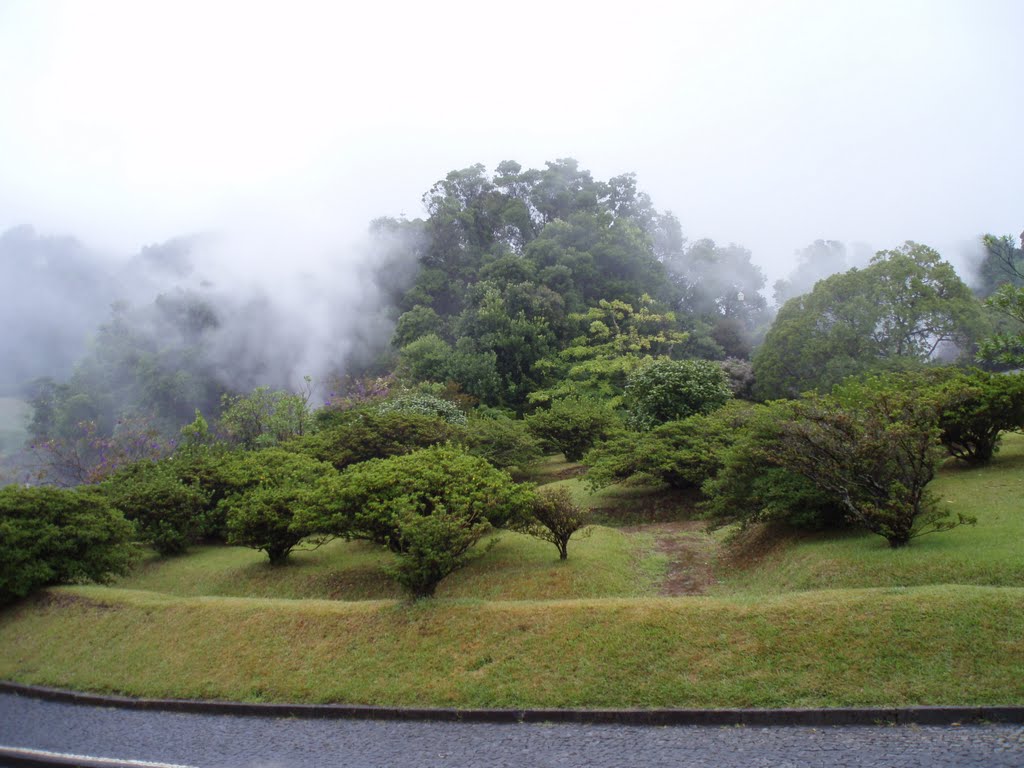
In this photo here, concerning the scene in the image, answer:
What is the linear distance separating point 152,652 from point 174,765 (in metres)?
2.81

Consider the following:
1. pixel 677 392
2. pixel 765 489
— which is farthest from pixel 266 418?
pixel 765 489

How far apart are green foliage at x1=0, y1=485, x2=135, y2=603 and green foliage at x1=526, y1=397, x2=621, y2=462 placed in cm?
1190

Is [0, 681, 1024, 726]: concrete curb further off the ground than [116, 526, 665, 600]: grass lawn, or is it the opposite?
[116, 526, 665, 600]: grass lawn

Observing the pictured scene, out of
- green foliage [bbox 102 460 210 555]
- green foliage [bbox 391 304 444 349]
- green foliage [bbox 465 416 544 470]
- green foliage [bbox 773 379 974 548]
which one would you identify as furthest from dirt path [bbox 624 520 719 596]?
green foliage [bbox 391 304 444 349]

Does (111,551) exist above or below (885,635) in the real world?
above

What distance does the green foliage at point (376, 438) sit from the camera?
16.8 metres

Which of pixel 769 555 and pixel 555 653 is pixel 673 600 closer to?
pixel 555 653

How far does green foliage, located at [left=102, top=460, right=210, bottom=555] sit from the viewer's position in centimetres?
1387

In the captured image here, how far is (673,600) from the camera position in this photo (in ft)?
25.5

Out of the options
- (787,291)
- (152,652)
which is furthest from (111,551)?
(787,291)

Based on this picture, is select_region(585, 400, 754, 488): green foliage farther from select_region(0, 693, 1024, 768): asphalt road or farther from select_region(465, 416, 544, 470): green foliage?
select_region(0, 693, 1024, 768): asphalt road

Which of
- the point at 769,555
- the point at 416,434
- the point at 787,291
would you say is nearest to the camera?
the point at 769,555

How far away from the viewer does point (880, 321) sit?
23.8 metres

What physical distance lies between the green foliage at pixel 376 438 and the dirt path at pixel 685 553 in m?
5.67
